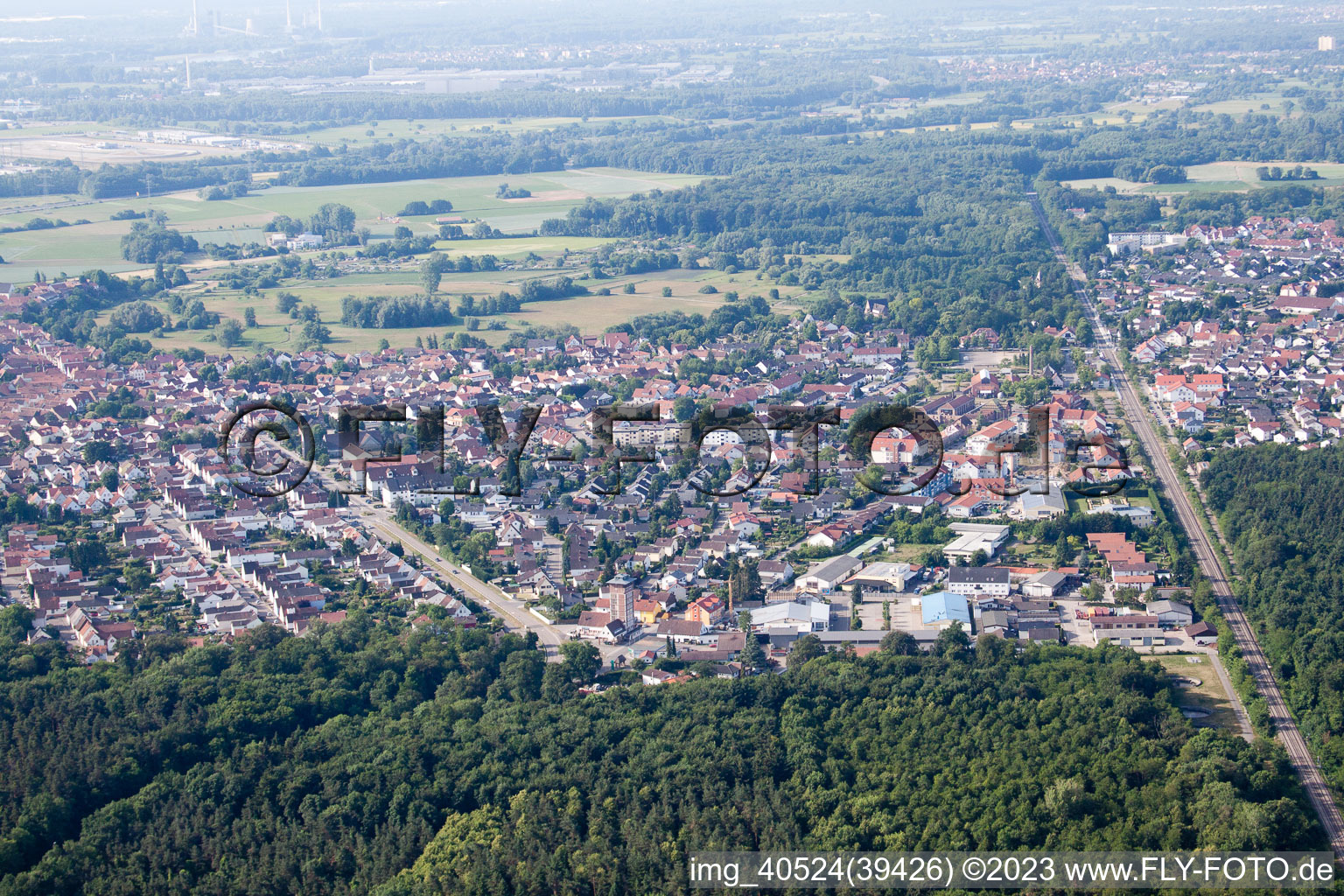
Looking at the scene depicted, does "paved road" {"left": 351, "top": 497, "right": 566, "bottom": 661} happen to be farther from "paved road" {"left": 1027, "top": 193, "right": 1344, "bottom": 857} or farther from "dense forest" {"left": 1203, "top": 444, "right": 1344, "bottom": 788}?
"dense forest" {"left": 1203, "top": 444, "right": 1344, "bottom": 788}

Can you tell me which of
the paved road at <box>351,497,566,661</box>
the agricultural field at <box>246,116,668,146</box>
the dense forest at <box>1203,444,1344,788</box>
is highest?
the agricultural field at <box>246,116,668,146</box>

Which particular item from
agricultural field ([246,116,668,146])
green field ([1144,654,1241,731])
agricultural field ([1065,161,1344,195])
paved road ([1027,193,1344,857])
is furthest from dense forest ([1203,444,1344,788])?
agricultural field ([246,116,668,146])

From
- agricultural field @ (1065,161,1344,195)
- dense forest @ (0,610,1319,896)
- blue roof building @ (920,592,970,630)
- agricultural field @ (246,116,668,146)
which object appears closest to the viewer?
dense forest @ (0,610,1319,896)

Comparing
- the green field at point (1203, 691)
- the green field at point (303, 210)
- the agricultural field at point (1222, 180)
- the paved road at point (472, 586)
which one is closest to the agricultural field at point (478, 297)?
the green field at point (303, 210)

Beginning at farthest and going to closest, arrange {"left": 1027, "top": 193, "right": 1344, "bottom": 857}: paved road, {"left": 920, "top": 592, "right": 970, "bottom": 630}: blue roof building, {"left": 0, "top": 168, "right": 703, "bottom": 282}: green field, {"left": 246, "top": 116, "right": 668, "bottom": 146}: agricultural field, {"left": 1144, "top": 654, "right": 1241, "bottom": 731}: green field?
{"left": 246, "top": 116, "right": 668, "bottom": 146}: agricultural field → {"left": 0, "top": 168, "right": 703, "bottom": 282}: green field → {"left": 920, "top": 592, "right": 970, "bottom": 630}: blue roof building → {"left": 1144, "top": 654, "right": 1241, "bottom": 731}: green field → {"left": 1027, "top": 193, "right": 1344, "bottom": 857}: paved road

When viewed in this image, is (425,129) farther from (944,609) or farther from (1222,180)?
(944,609)

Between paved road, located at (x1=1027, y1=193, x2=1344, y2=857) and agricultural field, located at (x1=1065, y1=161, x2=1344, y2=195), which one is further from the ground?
agricultural field, located at (x1=1065, y1=161, x2=1344, y2=195)

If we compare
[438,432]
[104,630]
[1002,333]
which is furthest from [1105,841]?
[1002,333]

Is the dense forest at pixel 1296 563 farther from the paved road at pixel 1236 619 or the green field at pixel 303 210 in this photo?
the green field at pixel 303 210
